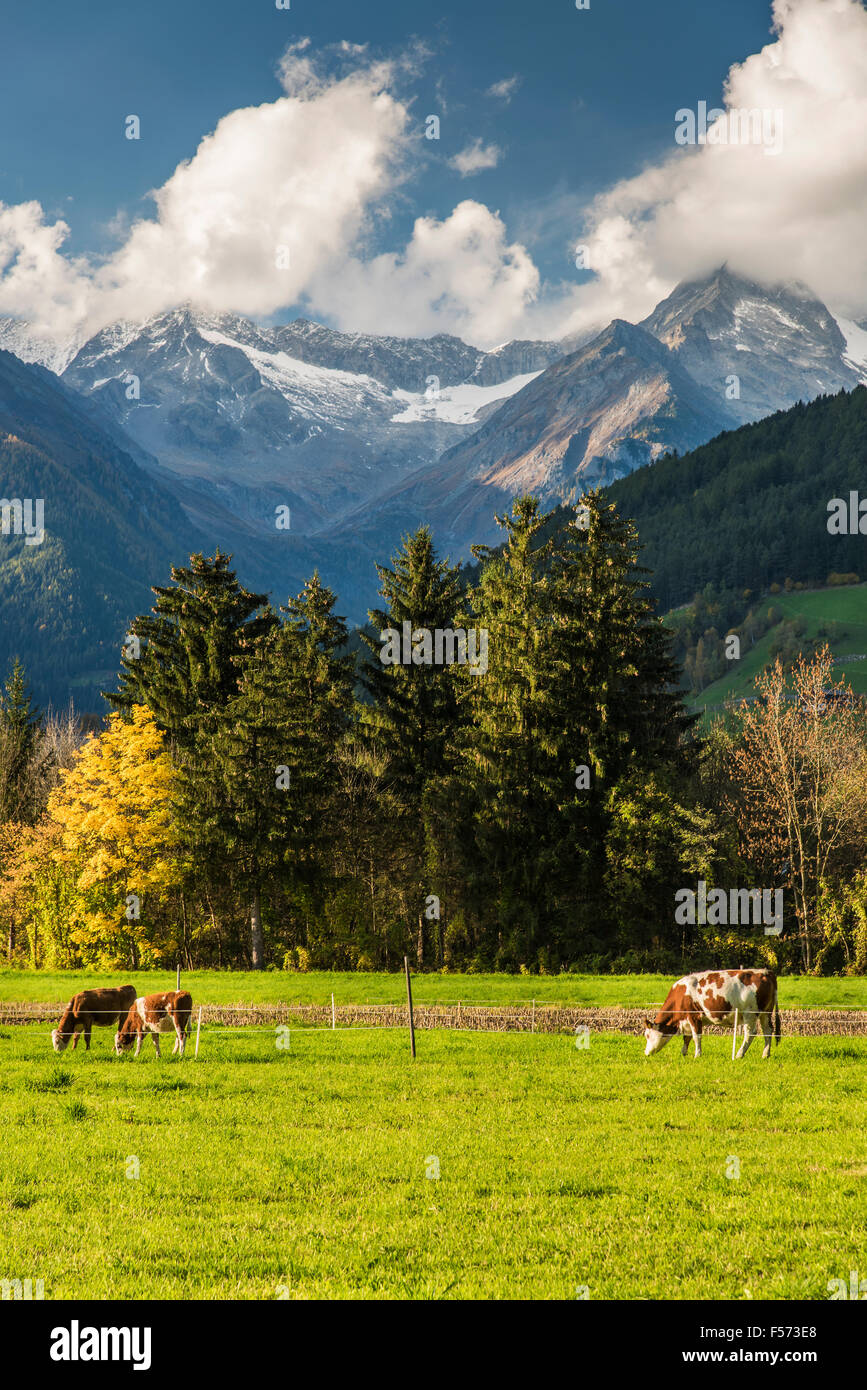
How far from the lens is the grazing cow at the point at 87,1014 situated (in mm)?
27344

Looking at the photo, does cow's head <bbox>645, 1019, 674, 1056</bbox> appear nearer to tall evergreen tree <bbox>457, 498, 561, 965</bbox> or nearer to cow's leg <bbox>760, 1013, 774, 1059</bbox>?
cow's leg <bbox>760, 1013, 774, 1059</bbox>

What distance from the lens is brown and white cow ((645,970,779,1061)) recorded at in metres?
23.1

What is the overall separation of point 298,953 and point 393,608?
20.5 m

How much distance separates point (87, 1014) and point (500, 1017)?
41.2 ft

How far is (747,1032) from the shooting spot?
2277cm

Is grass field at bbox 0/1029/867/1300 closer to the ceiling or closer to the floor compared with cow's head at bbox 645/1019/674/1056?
closer to the ceiling

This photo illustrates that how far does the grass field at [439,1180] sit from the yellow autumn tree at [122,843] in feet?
94.0

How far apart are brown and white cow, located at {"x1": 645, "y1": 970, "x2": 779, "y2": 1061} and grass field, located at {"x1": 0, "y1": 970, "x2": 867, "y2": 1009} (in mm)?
8688

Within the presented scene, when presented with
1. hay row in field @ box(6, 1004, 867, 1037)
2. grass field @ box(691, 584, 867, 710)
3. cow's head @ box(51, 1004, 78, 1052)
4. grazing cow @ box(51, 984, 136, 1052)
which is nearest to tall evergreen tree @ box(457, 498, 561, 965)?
hay row in field @ box(6, 1004, 867, 1037)

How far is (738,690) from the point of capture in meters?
142

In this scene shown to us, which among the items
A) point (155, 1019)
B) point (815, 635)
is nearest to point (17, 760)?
point (155, 1019)

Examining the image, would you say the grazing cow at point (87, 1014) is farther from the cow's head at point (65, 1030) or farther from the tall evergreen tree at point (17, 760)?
the tall evergreen tree at point (17, 760)
